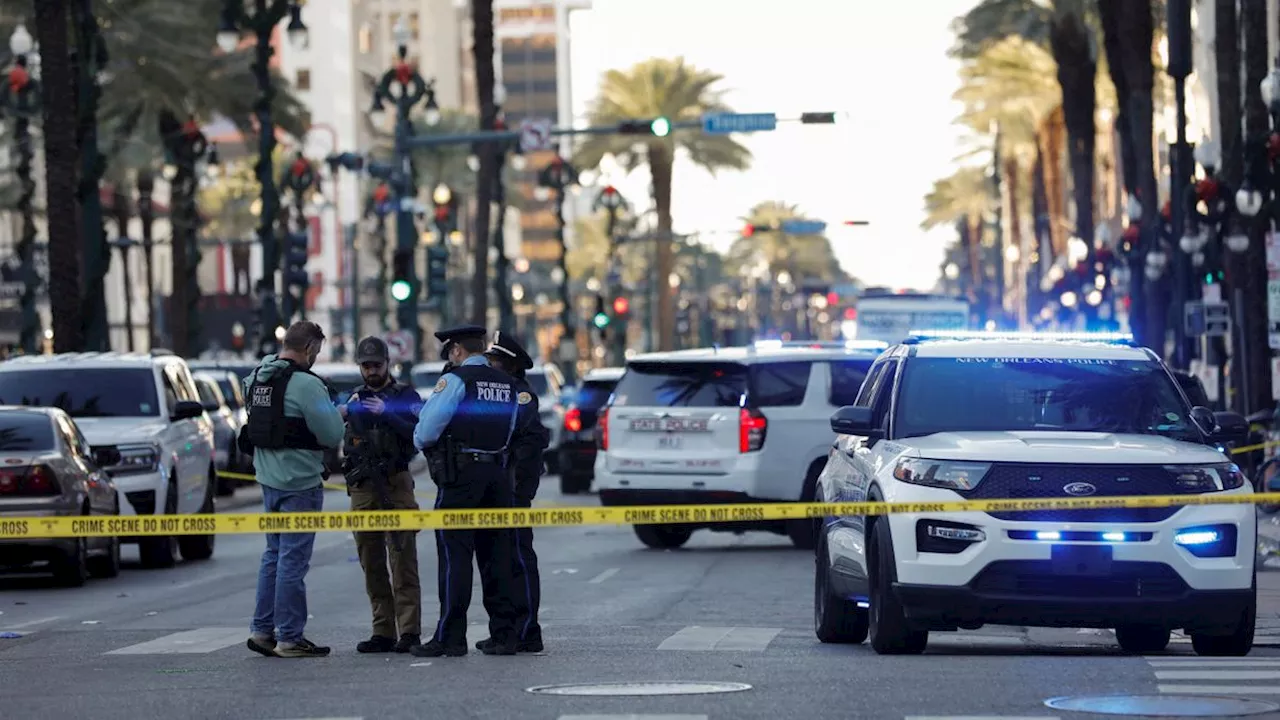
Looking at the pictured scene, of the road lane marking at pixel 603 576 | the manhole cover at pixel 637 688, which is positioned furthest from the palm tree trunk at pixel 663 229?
the manhole cover at pixel 637 688

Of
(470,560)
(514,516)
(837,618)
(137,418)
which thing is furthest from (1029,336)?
(137,418)

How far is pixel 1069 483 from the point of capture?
13062 millimetres

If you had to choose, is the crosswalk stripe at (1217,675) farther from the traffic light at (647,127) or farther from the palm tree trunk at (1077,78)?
the palm tree trunk at (1077,78)

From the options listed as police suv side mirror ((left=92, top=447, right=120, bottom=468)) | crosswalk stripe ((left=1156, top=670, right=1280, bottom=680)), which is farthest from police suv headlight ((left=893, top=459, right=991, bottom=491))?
police suv side mirror ((left=92, top=447, right=120, bottom=468))

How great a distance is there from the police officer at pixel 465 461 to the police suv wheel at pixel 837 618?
71.8 inches

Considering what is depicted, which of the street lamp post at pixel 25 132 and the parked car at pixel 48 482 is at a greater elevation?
the street lamp post at pixel 25 132

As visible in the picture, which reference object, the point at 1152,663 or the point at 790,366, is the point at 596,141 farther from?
the point at 1152,663

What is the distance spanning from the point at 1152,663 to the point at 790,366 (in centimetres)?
1200

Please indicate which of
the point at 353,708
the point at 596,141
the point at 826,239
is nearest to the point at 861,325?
the point at 596,141

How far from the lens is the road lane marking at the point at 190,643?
14864mm

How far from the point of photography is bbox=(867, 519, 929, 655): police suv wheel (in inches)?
523

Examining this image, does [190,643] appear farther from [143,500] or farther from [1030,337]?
[143,500]

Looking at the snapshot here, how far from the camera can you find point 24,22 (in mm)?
55188

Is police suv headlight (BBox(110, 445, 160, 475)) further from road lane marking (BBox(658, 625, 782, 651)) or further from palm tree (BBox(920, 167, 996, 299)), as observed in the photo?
palm tree (BBox(920, 167, 996, 299))
